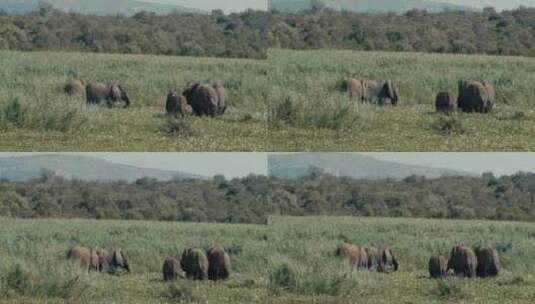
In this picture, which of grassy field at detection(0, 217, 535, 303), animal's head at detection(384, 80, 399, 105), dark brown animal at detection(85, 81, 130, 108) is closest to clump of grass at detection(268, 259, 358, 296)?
grassy field at detection(0, 217, 535, 303)

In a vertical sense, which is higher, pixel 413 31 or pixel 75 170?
pixel 413 31

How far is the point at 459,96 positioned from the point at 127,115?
445cm

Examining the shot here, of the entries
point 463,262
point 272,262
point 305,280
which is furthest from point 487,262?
point 272,262

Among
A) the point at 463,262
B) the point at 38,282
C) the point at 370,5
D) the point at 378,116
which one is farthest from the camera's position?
the point at 370,5

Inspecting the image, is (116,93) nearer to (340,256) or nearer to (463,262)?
(340,256)

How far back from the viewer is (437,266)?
1853cm

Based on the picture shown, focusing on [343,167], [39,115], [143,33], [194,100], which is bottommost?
[343,167]

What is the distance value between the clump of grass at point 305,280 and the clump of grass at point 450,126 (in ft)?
7.63

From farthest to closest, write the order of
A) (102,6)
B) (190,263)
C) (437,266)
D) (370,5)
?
(102,6)
(370,5)
(437,266)
(190,263)

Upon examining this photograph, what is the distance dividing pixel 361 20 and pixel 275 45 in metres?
4.87

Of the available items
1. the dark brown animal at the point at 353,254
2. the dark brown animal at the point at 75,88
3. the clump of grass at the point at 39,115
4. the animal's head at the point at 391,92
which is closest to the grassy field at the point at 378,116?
the animal's head at the point at 391,92

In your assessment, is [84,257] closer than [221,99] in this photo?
Yes

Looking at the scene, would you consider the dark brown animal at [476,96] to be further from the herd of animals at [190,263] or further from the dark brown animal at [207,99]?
the herd of animals at [190,263]

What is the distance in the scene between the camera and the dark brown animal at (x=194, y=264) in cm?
1831
